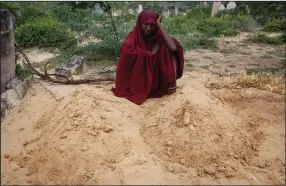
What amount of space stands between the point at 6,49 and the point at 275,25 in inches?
311

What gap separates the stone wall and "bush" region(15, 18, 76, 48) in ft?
10.8

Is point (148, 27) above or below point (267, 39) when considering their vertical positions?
above

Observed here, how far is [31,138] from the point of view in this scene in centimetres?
334

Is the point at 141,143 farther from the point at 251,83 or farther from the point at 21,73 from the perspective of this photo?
the point at 21,73

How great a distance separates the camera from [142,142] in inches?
130

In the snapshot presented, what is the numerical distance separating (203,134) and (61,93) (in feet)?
6.99

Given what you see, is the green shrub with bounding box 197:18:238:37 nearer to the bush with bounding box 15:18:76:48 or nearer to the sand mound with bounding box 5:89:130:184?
the bush with bounding box 15:18:76:48

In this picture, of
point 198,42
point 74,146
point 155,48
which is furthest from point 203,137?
point 198,42

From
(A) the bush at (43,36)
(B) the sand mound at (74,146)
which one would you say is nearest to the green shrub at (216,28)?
(A) the bush at (43,36)

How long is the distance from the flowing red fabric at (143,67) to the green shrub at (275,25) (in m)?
6.26

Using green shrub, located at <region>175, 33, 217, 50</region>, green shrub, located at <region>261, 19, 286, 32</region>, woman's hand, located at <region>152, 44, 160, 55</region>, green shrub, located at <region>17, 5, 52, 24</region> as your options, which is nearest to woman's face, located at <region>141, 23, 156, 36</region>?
woman's hand, located at <region>152, 44, 160, 55</region>

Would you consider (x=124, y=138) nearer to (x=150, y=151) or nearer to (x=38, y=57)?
(x=150, y=151)

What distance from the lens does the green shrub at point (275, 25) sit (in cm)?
922

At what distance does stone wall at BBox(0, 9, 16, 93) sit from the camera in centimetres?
398
